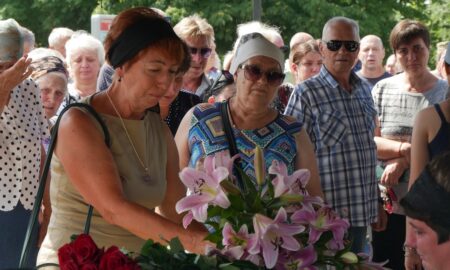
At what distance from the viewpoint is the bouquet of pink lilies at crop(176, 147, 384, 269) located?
2193mm

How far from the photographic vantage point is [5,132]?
473 centimetres

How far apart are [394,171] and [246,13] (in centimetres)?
1210

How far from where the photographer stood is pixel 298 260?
221 cm

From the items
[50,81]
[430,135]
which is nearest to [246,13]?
[50,81]

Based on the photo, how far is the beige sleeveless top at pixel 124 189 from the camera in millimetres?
3148

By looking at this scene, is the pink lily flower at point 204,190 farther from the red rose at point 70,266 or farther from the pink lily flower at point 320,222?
the red rose at point 70,266

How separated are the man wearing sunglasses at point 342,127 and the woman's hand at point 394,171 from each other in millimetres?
432

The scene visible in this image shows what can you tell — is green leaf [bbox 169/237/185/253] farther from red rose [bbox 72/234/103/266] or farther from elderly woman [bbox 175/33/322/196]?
elderly woman [bbox 175/33/322/196]

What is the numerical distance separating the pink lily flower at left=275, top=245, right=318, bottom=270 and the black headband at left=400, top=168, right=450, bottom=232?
0.32 meters

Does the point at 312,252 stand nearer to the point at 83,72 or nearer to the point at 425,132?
the point at 425,132

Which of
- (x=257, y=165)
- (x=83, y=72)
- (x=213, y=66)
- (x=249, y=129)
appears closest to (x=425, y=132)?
(x=249, y=129)

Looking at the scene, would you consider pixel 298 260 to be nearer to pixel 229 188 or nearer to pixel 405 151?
pixel 229 188

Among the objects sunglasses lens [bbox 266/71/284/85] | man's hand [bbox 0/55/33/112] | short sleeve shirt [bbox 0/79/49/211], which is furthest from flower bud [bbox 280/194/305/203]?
short sleeve shirt [bbox 0/79/49/211]

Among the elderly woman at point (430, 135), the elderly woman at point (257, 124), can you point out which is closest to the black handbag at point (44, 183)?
the elderly woman at point (257, 124)
